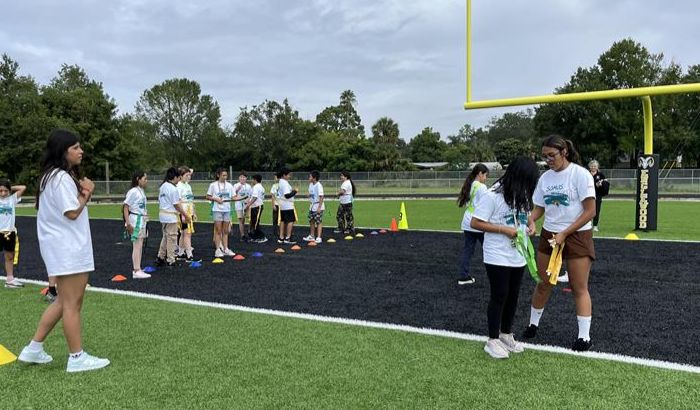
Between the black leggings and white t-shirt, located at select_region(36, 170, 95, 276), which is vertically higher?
white t-shirt, located at select_region(36, 170, 95, 276)

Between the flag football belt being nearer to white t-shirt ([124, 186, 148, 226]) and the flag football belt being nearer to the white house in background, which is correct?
white t-shirt ([124, 186, 148, 226])

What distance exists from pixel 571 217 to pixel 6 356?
197 inches

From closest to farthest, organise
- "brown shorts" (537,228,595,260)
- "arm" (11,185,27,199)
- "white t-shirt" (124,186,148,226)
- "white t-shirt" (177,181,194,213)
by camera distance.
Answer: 1. "brown shorts" (537,228,595,260)
2. "arm" (11,185,27,199)
3. "white t-shirt" (124,186,148,226)
4. "white t-shirt" (177,181,194,213)

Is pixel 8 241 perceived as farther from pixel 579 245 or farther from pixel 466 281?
pixel 579 245

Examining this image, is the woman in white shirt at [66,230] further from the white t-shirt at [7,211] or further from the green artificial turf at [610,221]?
the green artificial turf at [610,221]

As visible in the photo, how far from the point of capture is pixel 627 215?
62.7 feet

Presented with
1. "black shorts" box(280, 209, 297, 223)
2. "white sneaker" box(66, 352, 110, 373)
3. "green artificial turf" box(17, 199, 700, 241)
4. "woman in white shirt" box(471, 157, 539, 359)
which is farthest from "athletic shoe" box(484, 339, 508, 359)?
"green artificial turf" box(17, 199, 700, 241)

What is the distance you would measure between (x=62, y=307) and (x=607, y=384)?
13.7 ft

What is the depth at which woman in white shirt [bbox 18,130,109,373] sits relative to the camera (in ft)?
13.2

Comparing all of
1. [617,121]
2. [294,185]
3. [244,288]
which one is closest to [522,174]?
[244,288]

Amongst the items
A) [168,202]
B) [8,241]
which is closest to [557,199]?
[168,202]

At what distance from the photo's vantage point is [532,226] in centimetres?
460

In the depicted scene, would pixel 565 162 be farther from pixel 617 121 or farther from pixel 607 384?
pixel 617 121

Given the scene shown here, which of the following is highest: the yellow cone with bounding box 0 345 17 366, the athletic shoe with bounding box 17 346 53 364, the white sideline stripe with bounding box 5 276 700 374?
the athletic shoe with bounding box 17 346 53 364
